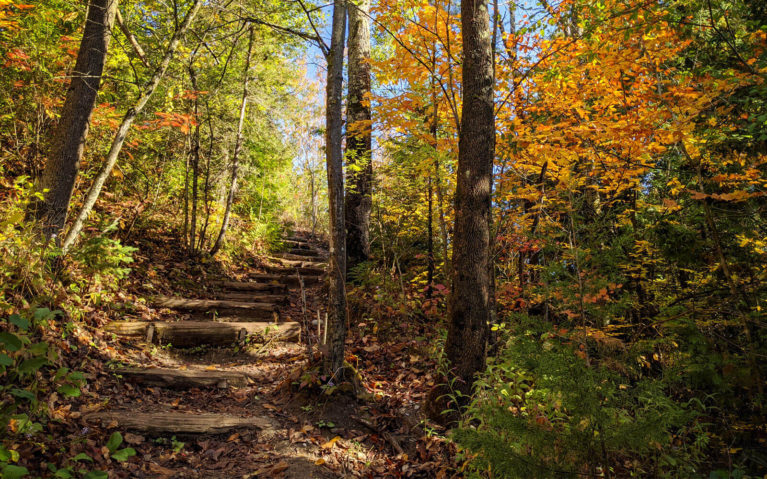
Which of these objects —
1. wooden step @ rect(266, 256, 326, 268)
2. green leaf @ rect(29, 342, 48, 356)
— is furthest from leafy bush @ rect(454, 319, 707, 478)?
wooden step @ rect(266, 256, 326, 268)

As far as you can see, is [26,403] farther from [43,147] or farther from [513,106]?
[513,106]

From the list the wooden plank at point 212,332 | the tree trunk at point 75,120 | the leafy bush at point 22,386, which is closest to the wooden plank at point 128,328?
the wooden plank at point 212,332

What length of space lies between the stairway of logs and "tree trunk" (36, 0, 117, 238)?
1877 mm

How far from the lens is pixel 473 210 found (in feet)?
12.8

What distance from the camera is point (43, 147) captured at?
6.45 metres

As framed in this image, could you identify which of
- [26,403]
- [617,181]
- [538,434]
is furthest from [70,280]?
[617,181]

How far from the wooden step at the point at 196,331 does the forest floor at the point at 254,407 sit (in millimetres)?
52

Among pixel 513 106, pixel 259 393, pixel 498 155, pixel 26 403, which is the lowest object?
pixel 259 393

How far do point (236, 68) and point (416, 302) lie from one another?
7764 millimetres

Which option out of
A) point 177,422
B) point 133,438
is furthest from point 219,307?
point 133,438

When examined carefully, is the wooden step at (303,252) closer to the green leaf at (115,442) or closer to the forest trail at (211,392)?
the forest trail at (211,392)

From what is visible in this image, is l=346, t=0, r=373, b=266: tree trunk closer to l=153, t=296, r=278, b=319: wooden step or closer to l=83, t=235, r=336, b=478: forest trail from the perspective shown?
l=83, t=235, r=336, b=478: forest trail

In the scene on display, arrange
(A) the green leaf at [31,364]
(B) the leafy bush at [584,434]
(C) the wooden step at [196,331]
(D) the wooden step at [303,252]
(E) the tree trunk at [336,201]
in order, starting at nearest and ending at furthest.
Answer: (B) the leafy bush at [584,434]
(A) the green leaf at [31,364]
(E) the tree trunk at [336,201]
(C) the wooden step at [196,331]
(D) the wooden step at [303,252]

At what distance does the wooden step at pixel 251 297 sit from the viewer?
7984 millimetres
